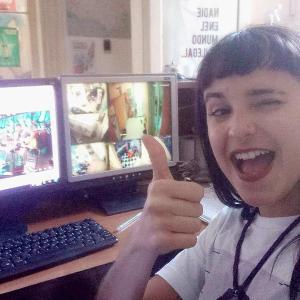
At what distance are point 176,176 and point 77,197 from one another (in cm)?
40

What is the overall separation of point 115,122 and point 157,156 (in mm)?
643

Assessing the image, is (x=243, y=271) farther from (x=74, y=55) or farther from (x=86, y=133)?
(x=74, y=55)

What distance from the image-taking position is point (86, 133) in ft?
4.35

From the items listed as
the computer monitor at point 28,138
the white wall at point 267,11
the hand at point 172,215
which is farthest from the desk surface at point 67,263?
the white wall at point 267,11

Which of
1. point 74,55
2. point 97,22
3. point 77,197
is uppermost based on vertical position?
point 97,22

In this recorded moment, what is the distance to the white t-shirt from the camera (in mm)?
738

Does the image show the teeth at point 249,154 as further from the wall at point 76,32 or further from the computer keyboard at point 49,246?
the wall at point 76,32

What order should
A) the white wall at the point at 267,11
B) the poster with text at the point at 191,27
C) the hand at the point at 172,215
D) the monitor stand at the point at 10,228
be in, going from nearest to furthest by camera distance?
the hand at the point at 172,215 → the monitor stand at the point at 10,228 → the poster with text at the point at 191,27 → the white wall at the point at 267,11

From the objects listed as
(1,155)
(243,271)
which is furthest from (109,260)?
(1,155)

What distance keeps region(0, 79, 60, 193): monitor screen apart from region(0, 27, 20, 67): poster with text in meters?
0.81

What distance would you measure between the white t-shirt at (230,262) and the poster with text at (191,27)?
1341 millimetres

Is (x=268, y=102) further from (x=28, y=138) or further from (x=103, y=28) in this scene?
(x=103, y=28)

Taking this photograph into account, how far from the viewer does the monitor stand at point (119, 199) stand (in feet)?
4.40

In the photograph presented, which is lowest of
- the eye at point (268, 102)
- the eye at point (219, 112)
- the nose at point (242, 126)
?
the nose at point (242, 126)
